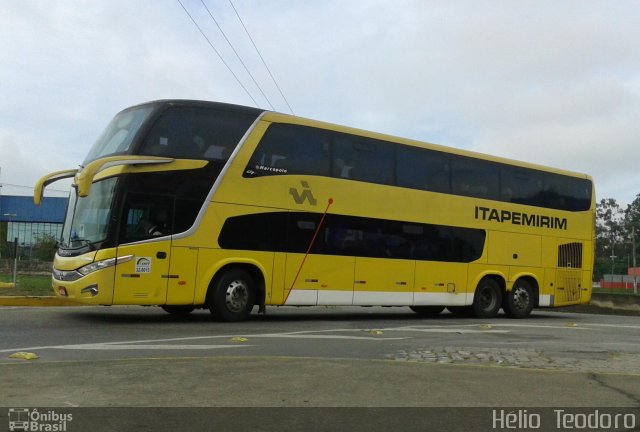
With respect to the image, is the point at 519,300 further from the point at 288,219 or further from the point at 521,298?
the point at 288,219

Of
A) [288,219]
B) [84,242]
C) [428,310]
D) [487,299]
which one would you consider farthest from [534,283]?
[84,242]

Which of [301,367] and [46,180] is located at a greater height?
[46,180]

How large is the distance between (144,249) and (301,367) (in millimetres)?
5350

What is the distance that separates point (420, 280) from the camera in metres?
14.8

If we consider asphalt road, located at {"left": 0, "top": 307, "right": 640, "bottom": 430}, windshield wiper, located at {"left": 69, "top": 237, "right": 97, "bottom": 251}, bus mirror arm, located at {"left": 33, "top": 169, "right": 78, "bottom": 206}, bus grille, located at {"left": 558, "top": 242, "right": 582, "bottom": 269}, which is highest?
bus mirror arm, located at {"left": 33, "top": 169, "right": 78, "bottom": 206}

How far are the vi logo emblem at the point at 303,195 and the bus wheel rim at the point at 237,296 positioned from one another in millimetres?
2075

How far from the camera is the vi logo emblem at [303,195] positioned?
12.6 meters

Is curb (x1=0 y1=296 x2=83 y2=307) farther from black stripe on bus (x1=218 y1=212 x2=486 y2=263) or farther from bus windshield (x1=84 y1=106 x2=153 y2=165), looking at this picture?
black stripe on bus (x1=218 y1=212 x2=486 y2=263)

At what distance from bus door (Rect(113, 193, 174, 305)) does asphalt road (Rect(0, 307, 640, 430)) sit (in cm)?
59

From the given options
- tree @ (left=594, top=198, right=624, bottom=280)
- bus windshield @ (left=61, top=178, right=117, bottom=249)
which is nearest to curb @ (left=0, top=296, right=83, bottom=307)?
bus windshield @ (left=61, top=178, right=117, bottom=249)

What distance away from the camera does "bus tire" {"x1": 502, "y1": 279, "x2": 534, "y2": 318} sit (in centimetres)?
1675

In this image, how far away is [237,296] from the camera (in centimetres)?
1194

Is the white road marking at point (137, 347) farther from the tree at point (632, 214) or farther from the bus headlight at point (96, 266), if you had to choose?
the tree at point (632, 214)
